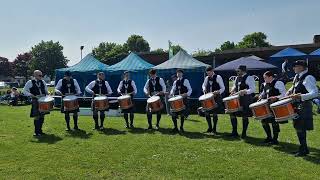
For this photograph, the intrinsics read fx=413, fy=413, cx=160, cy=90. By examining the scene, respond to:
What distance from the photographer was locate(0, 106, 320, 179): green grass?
708 cm

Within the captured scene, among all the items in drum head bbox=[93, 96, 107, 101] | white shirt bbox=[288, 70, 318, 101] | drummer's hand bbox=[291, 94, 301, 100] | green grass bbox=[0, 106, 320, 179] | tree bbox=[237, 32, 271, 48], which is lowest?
green grass bbox=[0, 106, 320, 179]

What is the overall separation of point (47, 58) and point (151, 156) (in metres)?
78.2

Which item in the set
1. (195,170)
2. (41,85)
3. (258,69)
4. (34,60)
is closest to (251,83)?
(195,170)

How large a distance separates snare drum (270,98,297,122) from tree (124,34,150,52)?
83533 millimetres

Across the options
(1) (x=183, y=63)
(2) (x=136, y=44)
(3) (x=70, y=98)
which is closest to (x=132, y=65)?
(1) (x=183, y=63)

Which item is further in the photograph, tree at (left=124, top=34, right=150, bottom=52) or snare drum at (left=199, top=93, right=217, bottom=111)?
tree at (left=124, top=34, right=150, bottom=52)

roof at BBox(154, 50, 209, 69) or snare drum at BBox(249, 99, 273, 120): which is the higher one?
roof at BBox(154, 50, 209, 69)

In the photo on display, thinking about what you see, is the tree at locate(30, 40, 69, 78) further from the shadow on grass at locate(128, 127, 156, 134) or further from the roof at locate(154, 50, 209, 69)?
the shadow on grass at locate(128, 127, 156, 134)

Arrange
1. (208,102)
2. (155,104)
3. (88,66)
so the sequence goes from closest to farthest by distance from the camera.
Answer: (208,102) < (155,104) < (88,66)

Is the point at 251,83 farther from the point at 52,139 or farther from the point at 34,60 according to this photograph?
the point at 34,60

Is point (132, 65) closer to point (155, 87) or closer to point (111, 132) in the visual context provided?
point (155, 87)

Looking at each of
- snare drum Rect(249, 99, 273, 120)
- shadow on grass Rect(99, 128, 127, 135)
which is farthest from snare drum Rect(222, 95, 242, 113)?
shadow on grass Rect(99, 128, 127, 135)

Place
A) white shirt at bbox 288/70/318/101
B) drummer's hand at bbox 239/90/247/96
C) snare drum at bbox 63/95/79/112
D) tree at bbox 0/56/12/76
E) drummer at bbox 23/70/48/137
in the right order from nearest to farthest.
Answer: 1. white shirt at bbox 288/70/318/101
2. drummer's hand at bbox 239/90/247/96
3. drummer at bbox 23/70/48/137
4. snare drum at bbox 63/95/79/112
5. tree at bbox 0/56/12/76

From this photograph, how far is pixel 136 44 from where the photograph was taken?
91.6 meters
